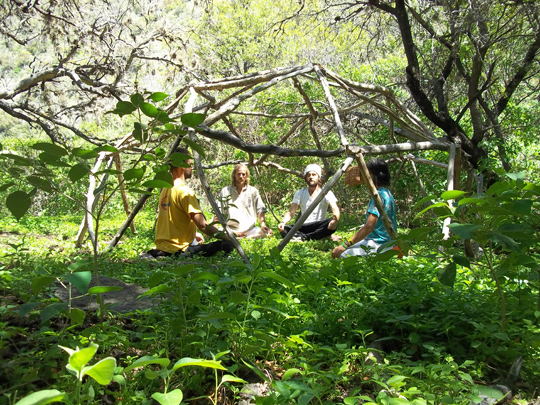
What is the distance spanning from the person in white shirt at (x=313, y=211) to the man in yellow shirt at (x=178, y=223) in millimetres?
2265

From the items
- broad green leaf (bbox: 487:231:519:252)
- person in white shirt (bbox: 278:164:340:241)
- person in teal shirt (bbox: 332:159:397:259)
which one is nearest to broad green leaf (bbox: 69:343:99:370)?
broad green leaf (bbox: 487:231:519:252)

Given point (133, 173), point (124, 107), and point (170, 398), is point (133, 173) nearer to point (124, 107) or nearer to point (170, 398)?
point (124, 107)

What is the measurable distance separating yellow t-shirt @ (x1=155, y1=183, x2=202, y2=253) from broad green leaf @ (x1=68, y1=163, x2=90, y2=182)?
3.31 metres

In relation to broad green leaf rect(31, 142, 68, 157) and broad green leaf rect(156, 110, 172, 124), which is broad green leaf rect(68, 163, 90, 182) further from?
broad green leaf rect(156, 110, 172, 124)

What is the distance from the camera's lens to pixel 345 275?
3.03 m

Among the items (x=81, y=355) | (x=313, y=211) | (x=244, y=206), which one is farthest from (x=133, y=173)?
(x=313, y=211)

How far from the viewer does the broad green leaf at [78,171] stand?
6.33ft

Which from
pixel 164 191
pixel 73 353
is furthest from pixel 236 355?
pixel 164 191

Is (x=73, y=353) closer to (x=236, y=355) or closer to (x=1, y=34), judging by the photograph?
(x=236, y=355)

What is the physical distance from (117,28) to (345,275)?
717 cm

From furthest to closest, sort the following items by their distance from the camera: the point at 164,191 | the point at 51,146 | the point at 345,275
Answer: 1. the point at 164,191
2. the point at 345,275
3. the point at 51,146

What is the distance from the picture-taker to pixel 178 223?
548 cm

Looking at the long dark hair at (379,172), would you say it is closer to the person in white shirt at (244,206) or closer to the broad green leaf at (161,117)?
the person in white shirt at (244,206)

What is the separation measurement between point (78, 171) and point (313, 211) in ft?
20.9
